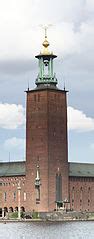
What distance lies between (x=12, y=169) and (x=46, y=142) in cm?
1211

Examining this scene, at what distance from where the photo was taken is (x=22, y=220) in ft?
407

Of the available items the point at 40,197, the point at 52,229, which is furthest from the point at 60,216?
the point at 52,229

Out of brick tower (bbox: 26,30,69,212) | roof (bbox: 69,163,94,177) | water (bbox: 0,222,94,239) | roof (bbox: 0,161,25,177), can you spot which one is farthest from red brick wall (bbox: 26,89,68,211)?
water (bbox: 0,222,94,239)

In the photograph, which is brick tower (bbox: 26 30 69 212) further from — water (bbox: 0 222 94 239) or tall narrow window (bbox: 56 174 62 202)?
water (bbox: 0 222 94 239)

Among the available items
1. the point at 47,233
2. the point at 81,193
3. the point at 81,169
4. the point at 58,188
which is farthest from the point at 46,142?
the point at 47,233

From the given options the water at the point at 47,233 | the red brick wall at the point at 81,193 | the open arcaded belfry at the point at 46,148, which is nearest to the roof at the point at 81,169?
the red brick wall at the point at 81,193

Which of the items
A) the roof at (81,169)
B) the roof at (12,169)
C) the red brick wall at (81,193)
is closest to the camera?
the red brick wall at (81,193)

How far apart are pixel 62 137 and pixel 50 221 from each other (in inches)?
619

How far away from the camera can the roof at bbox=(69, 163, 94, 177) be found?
142 metres

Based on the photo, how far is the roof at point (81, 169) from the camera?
14250 centimetres

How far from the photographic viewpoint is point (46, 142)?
435 feet

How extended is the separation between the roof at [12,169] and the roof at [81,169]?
6.56 m

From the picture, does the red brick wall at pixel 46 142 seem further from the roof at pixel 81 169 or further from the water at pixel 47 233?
the water at pixel 47 233

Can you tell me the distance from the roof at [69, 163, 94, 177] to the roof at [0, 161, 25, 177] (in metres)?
6.56
